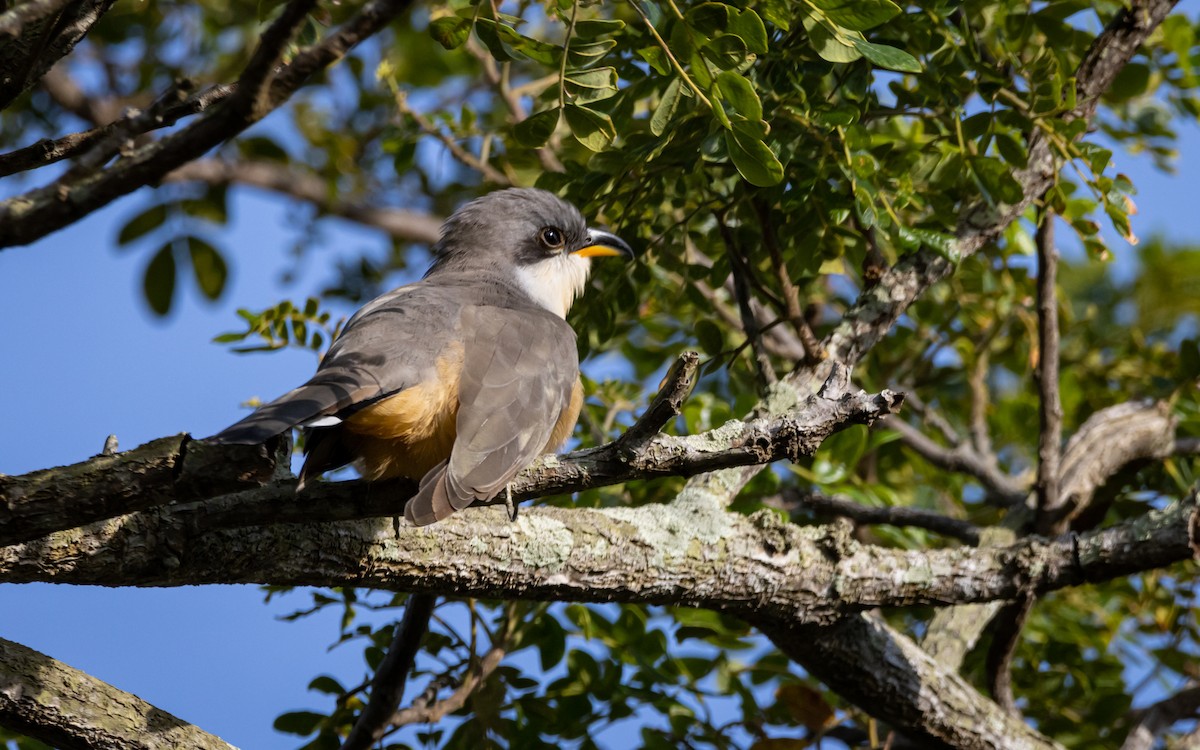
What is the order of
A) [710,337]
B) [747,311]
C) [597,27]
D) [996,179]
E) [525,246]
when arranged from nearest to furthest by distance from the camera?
[597,27] < [996,179] < [747,311] < [710,337] < [525,246]

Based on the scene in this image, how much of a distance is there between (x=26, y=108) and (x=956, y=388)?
16.4ft

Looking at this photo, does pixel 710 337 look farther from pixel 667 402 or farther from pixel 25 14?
pixel 25 14

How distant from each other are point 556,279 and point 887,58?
6.21 ft

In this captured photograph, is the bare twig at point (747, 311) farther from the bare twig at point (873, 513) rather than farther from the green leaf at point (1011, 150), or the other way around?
the green leaf at point (1011, 150)

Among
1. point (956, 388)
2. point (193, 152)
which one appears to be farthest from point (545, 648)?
point (956, 388)

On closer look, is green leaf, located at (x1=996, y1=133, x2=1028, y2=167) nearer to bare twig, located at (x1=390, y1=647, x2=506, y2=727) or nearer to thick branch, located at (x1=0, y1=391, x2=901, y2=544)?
thick branch, located at (x1=0, y1=391, x2=901, y2=544)

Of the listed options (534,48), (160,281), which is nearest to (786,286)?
(534,48)

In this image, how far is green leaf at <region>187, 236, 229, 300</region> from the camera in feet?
15.5

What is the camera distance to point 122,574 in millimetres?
2596

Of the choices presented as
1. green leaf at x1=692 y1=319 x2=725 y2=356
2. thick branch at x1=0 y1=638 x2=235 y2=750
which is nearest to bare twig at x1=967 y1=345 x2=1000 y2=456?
green leaf at x1=692 y1=319 x2=725 y2=356

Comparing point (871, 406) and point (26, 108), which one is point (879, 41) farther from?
point (26, 108)

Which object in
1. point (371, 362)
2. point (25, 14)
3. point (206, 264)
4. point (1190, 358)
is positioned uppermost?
point (206, 264)

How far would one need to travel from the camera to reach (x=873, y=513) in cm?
445

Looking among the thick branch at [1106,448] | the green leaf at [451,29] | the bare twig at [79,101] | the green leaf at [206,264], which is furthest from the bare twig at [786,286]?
the bare twig at [79,101]
